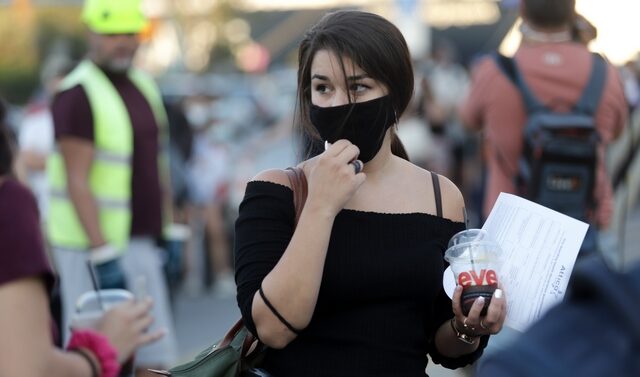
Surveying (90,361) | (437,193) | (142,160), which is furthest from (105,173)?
(437,193)

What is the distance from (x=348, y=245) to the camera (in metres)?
2.92

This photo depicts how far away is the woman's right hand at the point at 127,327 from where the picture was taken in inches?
136

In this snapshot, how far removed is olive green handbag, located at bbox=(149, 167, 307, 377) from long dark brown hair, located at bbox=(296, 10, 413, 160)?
0.67ft

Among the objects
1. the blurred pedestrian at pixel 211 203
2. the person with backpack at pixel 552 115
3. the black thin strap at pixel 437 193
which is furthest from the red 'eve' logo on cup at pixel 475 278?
the blurred pedestrian at pixel 211 203

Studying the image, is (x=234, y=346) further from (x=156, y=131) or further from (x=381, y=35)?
(x=156, y=131)

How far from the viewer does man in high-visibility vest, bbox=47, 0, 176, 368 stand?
5.75 m

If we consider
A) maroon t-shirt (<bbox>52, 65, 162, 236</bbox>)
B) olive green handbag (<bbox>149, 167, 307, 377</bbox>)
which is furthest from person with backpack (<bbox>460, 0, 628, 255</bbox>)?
olive green handbag (<bbox>149, 167, 307, 377</bbox>)

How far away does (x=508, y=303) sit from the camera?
286 centimetres

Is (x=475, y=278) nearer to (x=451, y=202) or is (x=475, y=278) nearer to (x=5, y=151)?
(x=451, y=202)

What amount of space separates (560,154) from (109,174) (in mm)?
2179

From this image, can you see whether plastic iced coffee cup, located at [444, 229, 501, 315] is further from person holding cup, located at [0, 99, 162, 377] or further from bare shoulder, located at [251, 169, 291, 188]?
person holding cup, located at [0, 99, 162, 377]

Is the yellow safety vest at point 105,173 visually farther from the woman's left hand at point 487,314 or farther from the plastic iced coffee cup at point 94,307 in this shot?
the woman's left hand at point 487,314

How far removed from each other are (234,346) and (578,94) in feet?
8.57

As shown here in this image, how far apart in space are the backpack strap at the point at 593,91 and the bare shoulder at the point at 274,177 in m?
2.42
